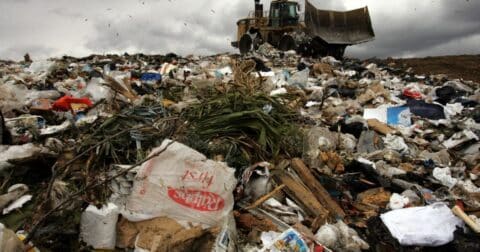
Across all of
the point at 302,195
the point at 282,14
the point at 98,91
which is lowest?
the point at 302,195

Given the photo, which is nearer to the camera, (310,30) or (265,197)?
(265,197)

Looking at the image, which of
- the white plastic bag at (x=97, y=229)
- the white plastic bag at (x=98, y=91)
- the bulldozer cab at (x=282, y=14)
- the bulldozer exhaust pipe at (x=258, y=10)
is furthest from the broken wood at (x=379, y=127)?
the bulldozer exhaust pipe at (x=258, y=10)

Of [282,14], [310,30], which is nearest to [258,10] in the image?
[282,14]

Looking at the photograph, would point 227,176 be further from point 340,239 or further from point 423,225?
point 423,225

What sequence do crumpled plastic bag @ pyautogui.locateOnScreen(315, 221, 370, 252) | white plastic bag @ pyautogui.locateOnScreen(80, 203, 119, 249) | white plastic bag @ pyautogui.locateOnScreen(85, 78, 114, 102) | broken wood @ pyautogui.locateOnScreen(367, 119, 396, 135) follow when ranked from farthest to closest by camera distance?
white plastic bag @ pyautogui.locateOnScreen(85, 78, 114, 102) → broken wood @ pyautogui.locateOnScreen(367, 119, 396, 135) → crumpled plastic bag @ pyautogui.locateOnScreen(315, 221, 370, 252) → white plastic bag @ pyautogui.locateOnScreen(80, 203, 119, 249)

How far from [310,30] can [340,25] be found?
1141mm

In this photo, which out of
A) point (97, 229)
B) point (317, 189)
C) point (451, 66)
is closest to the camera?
point (97, 229)

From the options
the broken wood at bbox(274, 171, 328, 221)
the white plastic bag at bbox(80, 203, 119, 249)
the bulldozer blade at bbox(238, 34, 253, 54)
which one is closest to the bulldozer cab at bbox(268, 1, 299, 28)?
the bulldozer blade at bbox(238, 34, 253, 54)

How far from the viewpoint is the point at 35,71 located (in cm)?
661

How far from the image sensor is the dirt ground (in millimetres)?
11891

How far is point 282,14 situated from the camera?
42.3ft

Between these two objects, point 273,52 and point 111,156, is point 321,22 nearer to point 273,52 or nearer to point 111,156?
point 273,52

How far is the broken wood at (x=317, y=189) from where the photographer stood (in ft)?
8.04

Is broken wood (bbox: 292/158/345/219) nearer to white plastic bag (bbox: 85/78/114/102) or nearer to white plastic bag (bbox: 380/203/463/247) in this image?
white plastic bag (bbox: 380/203/463/247)
